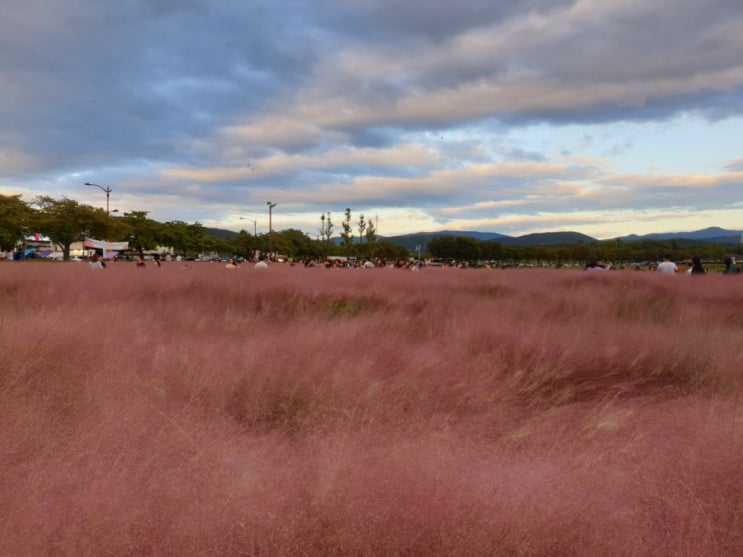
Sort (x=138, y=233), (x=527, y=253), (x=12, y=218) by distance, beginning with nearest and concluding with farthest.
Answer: (x=12, y=218), (x=138, y=233), (x=527, y=253)

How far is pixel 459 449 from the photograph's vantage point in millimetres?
2330

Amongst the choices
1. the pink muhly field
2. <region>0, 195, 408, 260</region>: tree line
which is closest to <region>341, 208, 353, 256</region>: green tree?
<region>0, 195, 408, 260</region>: tree line

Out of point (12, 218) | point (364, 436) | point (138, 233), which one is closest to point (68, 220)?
point (12, 218)

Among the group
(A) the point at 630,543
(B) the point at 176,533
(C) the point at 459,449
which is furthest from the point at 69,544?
(A) the point at 630,543

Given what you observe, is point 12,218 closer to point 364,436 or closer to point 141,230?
point 141,230

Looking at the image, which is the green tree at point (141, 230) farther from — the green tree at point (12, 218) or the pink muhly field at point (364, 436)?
the pink muhly field at point (364, 436)

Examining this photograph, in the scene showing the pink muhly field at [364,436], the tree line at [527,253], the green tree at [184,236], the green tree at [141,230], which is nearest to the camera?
the pink muhly field at [364,436]

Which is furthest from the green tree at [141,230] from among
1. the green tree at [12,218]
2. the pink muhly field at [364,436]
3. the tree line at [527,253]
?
the tree line at [527,253]

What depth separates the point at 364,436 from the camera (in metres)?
2.53

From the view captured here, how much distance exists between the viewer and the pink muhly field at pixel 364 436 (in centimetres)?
167

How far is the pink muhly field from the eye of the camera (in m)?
1.67

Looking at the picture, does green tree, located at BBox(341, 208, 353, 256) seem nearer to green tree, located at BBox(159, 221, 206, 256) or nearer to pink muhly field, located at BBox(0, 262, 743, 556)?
green tree, located at BBox(159, 221, 206, 256)

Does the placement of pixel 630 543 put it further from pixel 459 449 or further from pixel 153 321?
pixel 153 321

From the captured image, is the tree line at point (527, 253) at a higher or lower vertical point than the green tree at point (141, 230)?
lower
